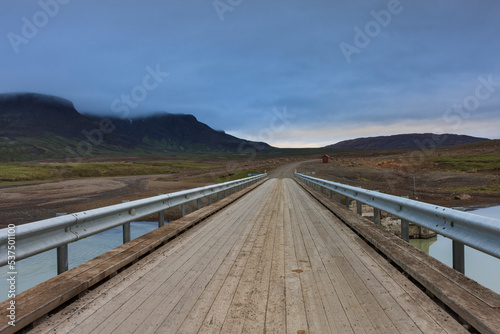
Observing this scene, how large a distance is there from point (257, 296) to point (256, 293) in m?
0.09

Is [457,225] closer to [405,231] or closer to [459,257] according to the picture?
[459,257]

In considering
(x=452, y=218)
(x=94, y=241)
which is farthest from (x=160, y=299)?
(x=94, y=241)

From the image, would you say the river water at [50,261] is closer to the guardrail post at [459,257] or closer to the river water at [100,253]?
the river water at [100,253]

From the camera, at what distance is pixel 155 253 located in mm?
5371

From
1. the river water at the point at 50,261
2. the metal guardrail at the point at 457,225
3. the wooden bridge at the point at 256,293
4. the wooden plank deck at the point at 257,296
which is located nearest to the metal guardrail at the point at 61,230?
the wooden bridge at the point at 256,293

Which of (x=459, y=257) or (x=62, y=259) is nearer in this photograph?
(x=459, y=257)

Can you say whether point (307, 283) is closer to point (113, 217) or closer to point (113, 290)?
point (113, 290)

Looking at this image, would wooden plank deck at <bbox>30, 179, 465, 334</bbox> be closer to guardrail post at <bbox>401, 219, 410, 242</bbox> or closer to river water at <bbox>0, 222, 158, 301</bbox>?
guardrail post at <bbox>401, 219, 410, 242</bbox>

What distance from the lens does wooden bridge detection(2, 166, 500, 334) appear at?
2.91 metres

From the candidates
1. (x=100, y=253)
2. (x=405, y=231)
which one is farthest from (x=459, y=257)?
(x=100, y=253)

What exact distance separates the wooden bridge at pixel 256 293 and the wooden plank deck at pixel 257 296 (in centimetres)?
1

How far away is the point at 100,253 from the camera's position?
36.0 feet

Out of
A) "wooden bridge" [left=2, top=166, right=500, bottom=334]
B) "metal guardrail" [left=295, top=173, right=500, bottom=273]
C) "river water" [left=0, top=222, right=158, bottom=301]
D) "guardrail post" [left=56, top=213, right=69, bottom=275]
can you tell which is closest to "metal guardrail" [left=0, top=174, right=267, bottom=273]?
"guardrail post" [left=56, top=213, right=69, bottom=275]

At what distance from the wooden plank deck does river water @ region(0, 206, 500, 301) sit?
17.7ft
